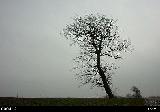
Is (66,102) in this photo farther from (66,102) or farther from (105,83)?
(105,83)

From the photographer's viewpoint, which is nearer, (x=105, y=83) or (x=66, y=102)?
(x=66, y=102)

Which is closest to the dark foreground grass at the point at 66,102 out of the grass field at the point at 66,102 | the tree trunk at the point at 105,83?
the grass field at the point at 66,102

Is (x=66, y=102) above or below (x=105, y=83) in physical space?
below

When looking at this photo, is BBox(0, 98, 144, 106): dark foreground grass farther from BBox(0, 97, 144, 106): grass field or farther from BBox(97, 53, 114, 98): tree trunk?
BBox(97, 53, 114, 98): tree trunk

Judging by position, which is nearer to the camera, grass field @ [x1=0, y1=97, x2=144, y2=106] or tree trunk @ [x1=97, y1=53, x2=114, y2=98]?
grass field @ [x1=0, y1=97, x2=144, y2=106]

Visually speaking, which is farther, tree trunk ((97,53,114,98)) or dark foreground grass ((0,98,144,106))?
tree trunk ((97,53,114,98))

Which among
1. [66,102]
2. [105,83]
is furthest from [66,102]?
[105,83]

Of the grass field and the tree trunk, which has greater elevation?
the tree trunk

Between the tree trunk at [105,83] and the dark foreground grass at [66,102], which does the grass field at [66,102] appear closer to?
the dark foreground grass at [66,102]

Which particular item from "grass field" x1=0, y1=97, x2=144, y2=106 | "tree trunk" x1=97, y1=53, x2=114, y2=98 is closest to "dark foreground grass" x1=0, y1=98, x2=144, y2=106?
"grass field" x1=0, y1=97, x2=144, y2=106

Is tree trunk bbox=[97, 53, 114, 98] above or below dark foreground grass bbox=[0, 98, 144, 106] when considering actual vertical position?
above
